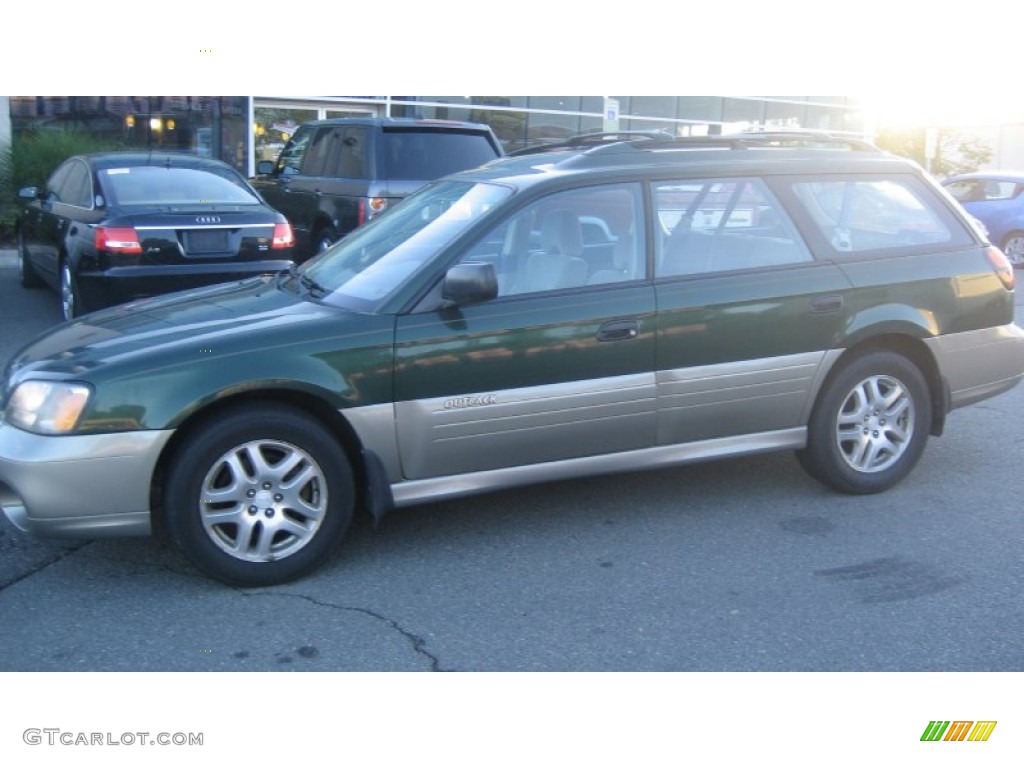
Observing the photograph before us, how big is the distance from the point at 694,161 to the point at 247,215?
15.1 ft

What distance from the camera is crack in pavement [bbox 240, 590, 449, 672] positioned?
388 centimetres

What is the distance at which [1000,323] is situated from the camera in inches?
228

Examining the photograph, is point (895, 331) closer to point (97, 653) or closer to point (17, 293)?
point (97, 653)

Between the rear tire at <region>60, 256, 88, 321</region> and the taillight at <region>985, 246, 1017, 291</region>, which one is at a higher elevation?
the taillight at <region>985, 246, 1017, 291</region>

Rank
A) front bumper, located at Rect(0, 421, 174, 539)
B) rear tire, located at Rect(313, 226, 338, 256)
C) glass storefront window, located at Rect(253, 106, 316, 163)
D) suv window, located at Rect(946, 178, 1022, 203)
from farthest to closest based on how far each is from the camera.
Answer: glass storefront window, located at Rect(253, 106, 316, 163)
suv window, located at Rect(946, 178, 1022, 203)
rear tire, located at Rect(313, 226, 338, 256)
front bumper, located at Rect(0, 421, 174, 539)

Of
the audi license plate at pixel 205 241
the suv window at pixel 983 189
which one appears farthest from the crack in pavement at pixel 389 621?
the suv window at pixel 983 189

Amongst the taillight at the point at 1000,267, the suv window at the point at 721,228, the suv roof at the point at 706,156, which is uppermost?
the suv roof at the point at 706,156

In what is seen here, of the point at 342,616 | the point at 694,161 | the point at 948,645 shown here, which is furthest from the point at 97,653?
the point at 694,161

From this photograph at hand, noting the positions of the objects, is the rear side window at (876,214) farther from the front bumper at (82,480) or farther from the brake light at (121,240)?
the brake light at (121,240)

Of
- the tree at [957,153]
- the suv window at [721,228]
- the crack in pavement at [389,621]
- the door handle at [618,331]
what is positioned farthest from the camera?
the tree at [957,153]

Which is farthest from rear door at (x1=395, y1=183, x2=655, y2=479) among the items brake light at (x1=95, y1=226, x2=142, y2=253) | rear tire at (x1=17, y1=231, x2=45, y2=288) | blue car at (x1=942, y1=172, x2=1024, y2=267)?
blue car at (x1=942, y1=172, x2=1024, y2=267)

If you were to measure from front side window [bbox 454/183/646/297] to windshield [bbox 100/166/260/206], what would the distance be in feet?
15.9

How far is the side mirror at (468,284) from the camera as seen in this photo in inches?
181
